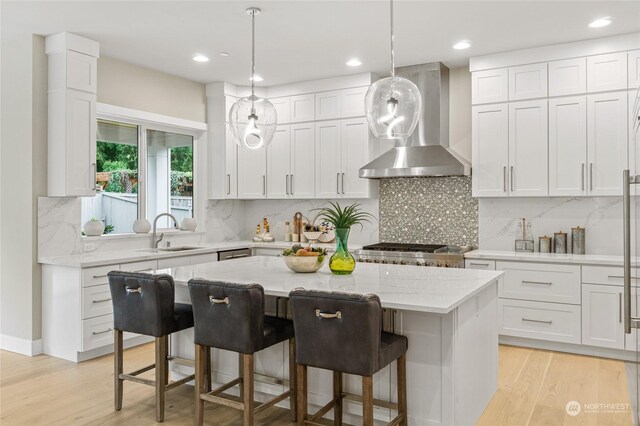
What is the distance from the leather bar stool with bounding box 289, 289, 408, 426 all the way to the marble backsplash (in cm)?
301

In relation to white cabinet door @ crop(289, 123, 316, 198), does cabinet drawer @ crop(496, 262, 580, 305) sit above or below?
below

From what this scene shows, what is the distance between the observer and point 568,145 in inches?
178

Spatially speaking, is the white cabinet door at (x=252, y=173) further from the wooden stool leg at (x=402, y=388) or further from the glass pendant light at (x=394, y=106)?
the wooden stool leg at (x=402, y=388)

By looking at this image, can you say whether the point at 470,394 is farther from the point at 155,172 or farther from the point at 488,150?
the point at 155,172

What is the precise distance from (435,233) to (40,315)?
156 inches

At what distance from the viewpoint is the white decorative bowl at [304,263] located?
3244mm

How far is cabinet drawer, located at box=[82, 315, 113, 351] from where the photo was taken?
409cm

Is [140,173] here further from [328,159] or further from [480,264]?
[480,264]

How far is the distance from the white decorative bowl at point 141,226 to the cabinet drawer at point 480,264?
333 centimetres

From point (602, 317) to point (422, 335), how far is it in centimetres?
237

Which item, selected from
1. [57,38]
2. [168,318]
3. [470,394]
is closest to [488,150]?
[470,394]

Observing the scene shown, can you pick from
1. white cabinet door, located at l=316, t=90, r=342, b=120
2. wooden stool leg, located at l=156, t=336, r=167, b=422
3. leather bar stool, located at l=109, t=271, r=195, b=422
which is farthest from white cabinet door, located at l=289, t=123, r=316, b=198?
wooden stool leg, located at l=156, t=336, r=167, b=422

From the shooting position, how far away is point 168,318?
Answer: 115 inches
